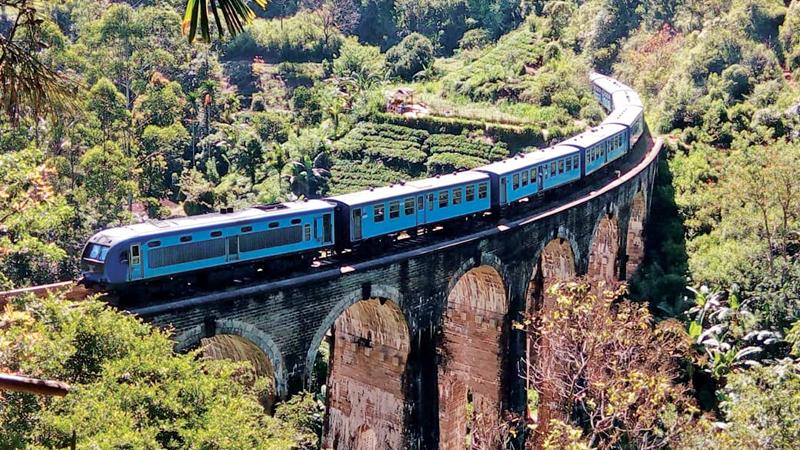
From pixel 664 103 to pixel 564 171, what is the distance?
64.7 ft

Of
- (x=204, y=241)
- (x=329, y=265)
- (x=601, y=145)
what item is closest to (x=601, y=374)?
(x=329, y=265)

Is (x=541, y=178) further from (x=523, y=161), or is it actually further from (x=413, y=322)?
(x=413, y=322)

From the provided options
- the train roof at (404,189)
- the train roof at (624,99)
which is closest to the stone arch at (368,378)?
the train roof at (404,189)

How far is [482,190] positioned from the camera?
20875mm

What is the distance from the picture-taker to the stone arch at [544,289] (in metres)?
22.3

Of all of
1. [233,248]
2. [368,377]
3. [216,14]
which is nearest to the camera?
[216,14]

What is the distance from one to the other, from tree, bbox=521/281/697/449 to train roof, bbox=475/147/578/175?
4.06m

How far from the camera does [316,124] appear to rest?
5244 cm

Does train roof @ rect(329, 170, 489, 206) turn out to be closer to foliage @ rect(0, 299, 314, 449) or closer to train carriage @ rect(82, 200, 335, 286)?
train carriage @ rect(82, 200, 335, 286)

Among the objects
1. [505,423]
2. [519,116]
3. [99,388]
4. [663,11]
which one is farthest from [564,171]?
[663,11]

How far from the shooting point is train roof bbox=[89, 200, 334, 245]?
504 inches

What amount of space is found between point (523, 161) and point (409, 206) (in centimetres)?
663

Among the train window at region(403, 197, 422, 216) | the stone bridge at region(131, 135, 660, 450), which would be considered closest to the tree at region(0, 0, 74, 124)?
the stone bridge at region(131, 135, 660, 450)

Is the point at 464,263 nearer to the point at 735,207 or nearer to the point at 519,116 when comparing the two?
the point at 735,207
